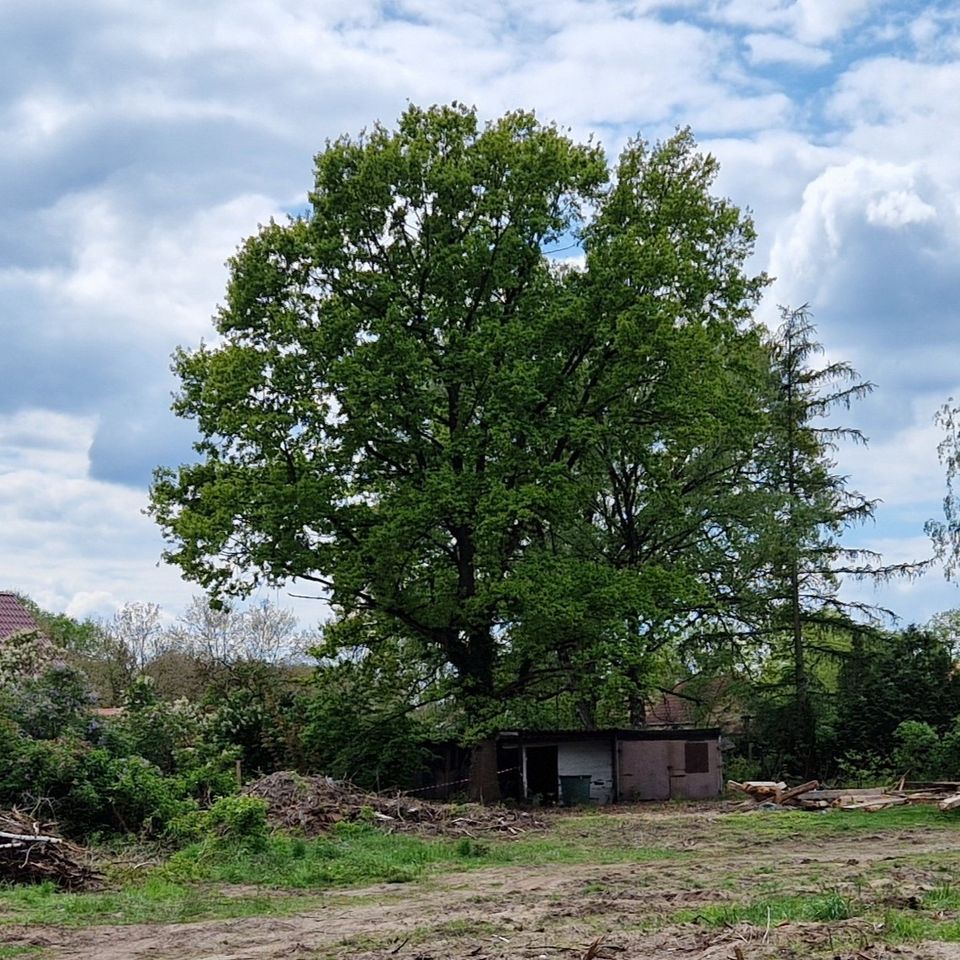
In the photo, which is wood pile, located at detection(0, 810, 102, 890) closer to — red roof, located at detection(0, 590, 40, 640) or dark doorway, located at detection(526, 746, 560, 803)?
dark doorway, located at detection(526, 746, 560, 803)

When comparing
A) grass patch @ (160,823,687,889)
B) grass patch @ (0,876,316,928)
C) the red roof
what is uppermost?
the red roof

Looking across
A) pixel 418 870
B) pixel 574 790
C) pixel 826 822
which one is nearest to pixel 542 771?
pixel 574 790

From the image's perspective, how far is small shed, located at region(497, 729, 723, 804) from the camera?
31641mm

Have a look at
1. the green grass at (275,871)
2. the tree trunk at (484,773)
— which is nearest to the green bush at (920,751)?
the tree trunk at (484,773)

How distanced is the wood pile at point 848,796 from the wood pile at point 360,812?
733 centimetres

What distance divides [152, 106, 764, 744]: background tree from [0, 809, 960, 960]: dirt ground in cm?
1243

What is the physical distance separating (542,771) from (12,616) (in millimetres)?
17651

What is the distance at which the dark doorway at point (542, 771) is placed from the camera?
32.1m

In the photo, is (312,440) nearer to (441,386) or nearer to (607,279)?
(441,386)

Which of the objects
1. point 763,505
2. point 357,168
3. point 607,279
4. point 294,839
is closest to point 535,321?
point 607,279

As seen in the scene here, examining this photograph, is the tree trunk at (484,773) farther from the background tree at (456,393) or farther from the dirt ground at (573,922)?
the dirt ground at (573,922)

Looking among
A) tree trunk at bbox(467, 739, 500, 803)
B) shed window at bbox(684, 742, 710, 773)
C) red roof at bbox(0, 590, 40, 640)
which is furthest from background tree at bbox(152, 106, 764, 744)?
red roof at bbox(0, 590, 40, 640)

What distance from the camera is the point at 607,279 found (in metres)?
29.0

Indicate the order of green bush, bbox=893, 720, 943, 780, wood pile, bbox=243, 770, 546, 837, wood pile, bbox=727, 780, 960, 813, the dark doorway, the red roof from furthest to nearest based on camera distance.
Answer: the red roof, the dark doorway, green bush, bbox=893, 720, 943, 780, wood pile, bbox=727, 780, 960, 813, wood pile, bbox=243, 770, 546, 837
